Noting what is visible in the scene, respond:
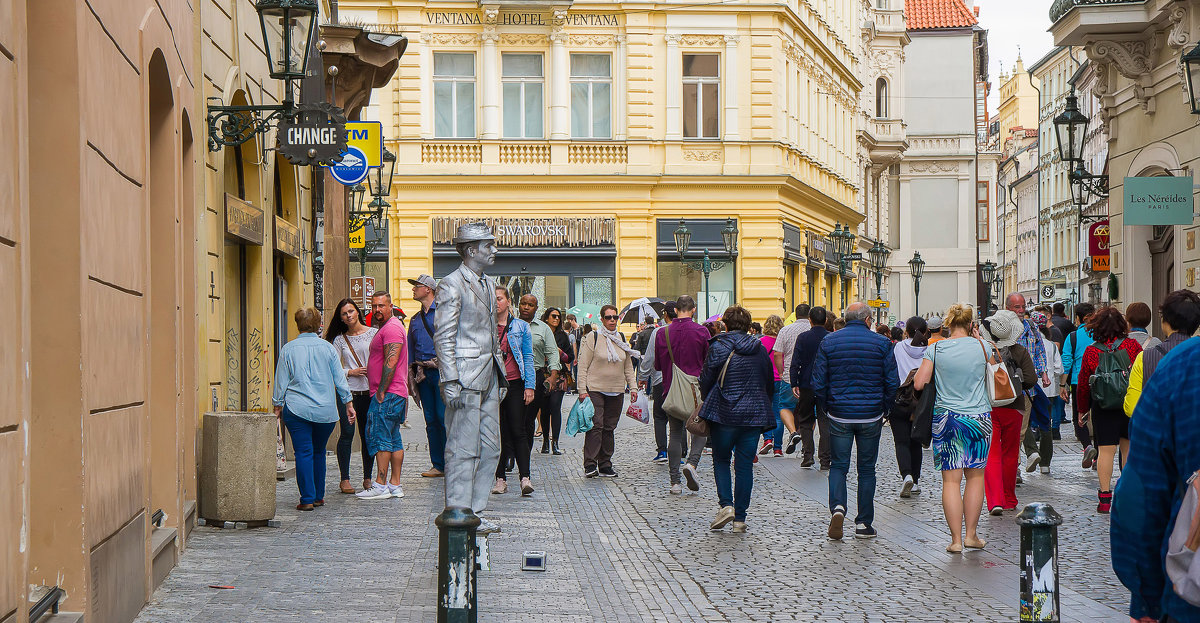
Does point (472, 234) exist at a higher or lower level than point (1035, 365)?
higher

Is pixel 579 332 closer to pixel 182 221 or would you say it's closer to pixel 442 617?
pixel 182 221

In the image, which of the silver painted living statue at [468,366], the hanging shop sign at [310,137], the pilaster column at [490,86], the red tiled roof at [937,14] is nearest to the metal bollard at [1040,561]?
the silver painted living statue at [468,366]

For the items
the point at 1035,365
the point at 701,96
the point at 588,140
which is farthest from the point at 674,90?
the point at 1035,365

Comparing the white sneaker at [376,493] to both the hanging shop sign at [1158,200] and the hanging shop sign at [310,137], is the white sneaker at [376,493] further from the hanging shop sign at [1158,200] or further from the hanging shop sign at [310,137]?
the hanging shop sign at [1158,200]

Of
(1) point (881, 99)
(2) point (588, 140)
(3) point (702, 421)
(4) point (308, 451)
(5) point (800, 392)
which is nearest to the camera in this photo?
(3) point (702, 421)

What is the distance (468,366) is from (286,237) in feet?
25.5

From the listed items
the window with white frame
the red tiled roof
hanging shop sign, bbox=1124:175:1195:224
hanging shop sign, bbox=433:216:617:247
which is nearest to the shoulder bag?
hanging shop sign, bbox=1124:175:1195:224

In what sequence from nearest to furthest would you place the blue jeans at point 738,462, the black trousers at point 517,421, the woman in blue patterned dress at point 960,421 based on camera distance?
the woman in blue patterned dress at point 960,421 < the blue jeans at point 738,462 < the black trousers at point 517,421

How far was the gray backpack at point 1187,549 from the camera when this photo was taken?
3625mm

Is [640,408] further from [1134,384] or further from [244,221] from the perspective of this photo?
[1134,384]

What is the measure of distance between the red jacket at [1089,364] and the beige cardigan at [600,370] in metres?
4.80

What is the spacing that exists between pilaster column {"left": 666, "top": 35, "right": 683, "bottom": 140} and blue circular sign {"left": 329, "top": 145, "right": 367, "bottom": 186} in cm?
1939

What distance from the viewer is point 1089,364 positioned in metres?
14.0

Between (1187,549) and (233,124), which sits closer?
(1187,549)
